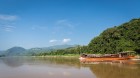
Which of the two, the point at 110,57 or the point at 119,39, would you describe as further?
the point at 119,39

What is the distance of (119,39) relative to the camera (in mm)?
77812

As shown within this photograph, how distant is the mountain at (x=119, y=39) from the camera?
227ft

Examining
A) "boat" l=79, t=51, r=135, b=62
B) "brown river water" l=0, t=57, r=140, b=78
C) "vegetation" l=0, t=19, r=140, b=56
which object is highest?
"vegetation" l=0, t=19, r=140, b=56

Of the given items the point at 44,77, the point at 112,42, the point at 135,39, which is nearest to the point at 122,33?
the point at 112,42

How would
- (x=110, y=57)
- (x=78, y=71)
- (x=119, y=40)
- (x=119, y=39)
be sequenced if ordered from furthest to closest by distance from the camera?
(x=119, y=39), (x=119, y=40), (x=110, y=57), (x=78, y=71)

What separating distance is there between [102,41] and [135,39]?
1639cm

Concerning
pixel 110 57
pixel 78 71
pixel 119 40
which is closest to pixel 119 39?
pixel 119 40

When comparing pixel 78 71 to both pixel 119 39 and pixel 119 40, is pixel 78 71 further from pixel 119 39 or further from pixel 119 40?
pixel 119 39

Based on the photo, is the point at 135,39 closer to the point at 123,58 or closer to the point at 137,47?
the point at 137,47

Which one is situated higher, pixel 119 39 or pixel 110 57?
pixel 119 39

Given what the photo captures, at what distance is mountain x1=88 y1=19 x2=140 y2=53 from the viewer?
69.2 m

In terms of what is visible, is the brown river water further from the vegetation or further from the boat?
the vegetation

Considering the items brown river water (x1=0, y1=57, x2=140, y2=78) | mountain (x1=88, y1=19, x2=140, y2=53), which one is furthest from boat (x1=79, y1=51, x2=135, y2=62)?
mountain (x1=88, y1=19, x2=140, y2=53)

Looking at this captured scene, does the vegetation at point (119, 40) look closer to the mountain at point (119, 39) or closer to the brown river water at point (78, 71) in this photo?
the mountain at point (119, 39)
